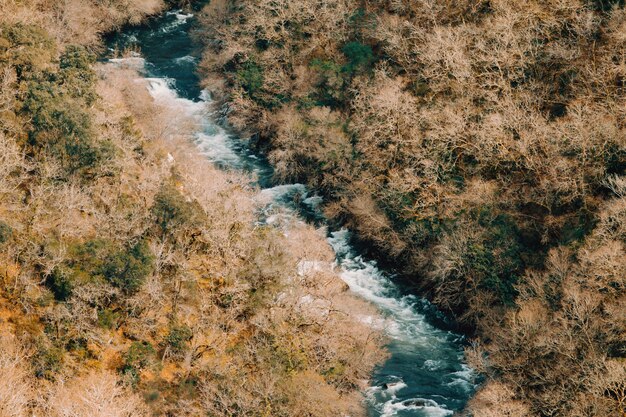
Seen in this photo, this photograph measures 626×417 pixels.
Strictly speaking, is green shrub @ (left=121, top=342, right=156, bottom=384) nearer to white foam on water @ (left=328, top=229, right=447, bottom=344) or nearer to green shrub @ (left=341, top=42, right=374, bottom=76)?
white foam on water @ (left=328, top=229, right=447, bottom=344)

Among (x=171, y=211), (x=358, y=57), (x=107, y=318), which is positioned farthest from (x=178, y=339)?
(x=358, y=57)

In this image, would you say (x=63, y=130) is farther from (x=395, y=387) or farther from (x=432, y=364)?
(x=432, y=364)

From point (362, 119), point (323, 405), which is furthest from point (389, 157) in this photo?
point (323, 405)

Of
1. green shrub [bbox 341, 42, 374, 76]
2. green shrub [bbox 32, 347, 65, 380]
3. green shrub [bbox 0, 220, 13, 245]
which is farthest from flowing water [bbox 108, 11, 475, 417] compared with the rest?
green shrub [bbox 0, 220, 13, 245]

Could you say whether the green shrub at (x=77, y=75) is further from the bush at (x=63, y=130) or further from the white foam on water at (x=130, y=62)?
the white foam on water at (x=130, y=62)

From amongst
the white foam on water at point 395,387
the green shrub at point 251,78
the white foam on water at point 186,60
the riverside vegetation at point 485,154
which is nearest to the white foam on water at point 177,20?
the white foam on water at point 186,60

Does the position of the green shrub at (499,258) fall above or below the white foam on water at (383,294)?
above
